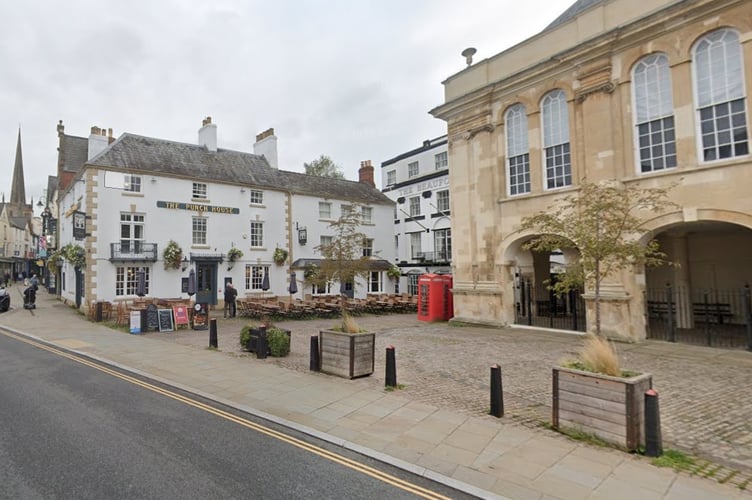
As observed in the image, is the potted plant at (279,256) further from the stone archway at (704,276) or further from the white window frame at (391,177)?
the stone archway at (704,276)

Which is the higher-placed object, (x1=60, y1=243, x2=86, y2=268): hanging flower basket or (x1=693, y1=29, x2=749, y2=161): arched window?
(x1=693, y1=29, x2=749, y2=161): arched window

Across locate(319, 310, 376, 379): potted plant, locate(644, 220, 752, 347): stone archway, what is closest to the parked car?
locate(319, 310, 376, 379): potted plant

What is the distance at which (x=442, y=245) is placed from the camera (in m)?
32.0

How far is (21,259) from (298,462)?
86676 mm

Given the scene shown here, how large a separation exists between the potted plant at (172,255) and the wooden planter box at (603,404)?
73.0 feet

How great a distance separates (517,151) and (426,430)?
13.3m

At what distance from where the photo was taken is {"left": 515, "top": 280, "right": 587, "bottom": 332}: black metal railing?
16281 mm

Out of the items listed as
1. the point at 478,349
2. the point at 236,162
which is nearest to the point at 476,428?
the point at 478,349

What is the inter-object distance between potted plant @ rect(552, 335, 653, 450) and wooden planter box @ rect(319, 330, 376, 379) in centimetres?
Answer: 409

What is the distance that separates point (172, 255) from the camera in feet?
76.1

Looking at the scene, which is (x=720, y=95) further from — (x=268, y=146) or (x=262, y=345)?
(x=268, y=146)

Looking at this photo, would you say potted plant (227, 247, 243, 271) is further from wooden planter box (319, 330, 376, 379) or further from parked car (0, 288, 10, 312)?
wooden planter box (319, 330, 376, 379)

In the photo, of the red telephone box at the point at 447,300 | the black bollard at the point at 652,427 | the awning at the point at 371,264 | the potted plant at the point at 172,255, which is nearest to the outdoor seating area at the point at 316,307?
the awning at the point at 371,264

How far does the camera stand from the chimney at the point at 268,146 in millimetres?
30666
